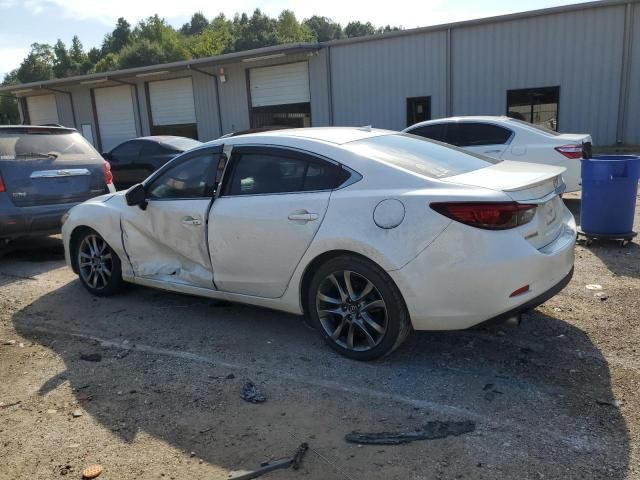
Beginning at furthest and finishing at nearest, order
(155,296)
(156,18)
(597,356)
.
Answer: (156,18) < (155,296) < (597,356)

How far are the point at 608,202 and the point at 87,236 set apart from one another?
5.75 m

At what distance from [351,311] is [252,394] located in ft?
2.82

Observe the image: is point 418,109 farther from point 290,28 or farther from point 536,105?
point 290,28

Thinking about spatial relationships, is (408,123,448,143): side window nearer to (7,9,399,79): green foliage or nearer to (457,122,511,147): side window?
(457,122,511,147): side window

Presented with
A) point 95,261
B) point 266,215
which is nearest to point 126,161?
point 95,261

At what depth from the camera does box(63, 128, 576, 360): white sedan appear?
3.32m

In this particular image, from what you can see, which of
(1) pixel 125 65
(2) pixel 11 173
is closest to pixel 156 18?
(1) pixel 125 65

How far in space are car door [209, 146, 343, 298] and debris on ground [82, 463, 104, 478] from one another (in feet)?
5.66

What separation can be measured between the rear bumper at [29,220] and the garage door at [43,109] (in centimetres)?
2487

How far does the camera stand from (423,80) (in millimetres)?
17938

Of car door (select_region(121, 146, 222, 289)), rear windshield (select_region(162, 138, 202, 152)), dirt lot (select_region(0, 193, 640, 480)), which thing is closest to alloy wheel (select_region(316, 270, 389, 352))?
dirt lot (select_region(0, 193, 640, 480))

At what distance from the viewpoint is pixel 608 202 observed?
20.9 ft

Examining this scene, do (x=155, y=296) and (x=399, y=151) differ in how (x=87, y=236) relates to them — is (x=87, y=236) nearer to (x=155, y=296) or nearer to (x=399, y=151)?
(x=155, y=296)

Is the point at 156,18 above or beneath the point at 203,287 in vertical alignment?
above
